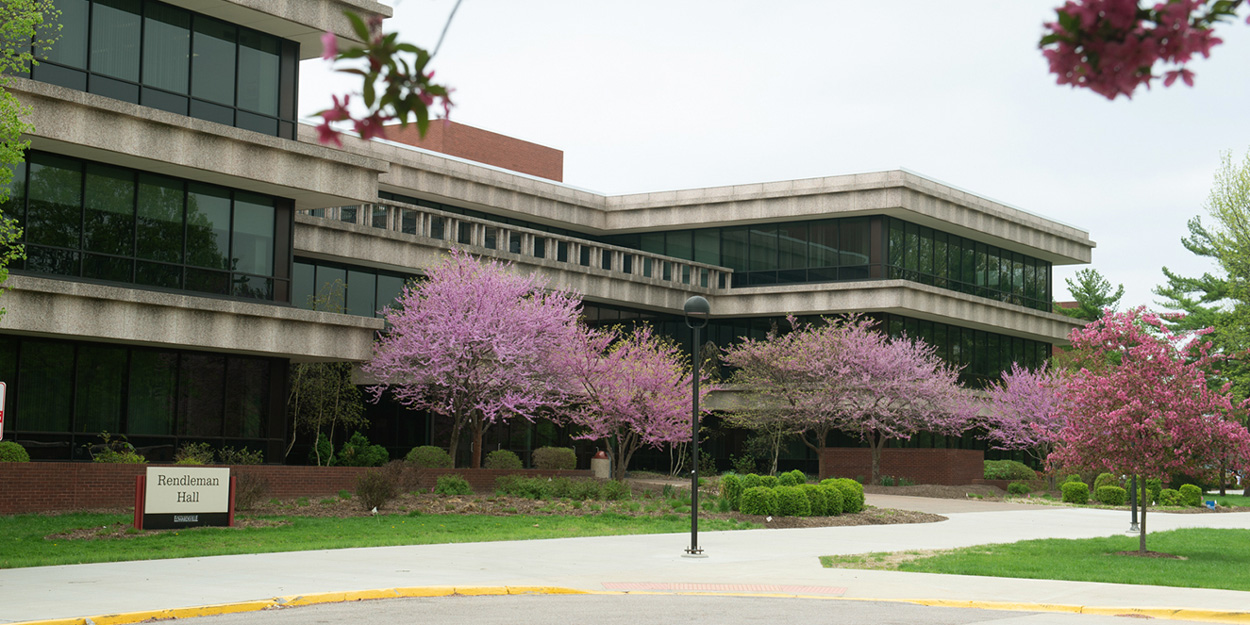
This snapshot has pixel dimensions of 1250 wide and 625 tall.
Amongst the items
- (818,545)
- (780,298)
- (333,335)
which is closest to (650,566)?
(818,545)

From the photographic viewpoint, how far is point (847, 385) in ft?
141

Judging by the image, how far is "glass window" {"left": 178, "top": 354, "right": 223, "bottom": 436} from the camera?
30.6 metres

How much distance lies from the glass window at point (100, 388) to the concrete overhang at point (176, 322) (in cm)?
58

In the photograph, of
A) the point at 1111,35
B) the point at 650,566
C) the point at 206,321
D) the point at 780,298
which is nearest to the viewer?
the point at 1111,35

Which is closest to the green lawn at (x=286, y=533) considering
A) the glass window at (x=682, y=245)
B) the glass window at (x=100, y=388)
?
the glass window at (x=100, y=388)

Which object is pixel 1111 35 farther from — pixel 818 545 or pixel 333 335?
pixel 333 335

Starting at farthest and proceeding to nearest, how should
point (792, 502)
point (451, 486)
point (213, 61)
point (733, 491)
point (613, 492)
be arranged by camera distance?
point (213, 61) → point (613, 492) → point (451, 486) → point (733, 491) → point (792, 502)

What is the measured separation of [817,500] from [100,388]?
1665 centimetres

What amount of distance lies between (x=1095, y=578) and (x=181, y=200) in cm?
2272

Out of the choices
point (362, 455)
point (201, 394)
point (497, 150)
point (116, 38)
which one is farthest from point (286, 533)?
point (497, 150)

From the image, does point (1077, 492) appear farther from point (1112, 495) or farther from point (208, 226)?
point (208, 226)

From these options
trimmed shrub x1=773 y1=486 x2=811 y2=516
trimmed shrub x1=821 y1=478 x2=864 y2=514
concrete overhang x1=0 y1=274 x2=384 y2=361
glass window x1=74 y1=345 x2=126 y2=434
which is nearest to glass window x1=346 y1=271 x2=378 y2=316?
concrete overhang x1=0 y1=274 x2=384 y2=361

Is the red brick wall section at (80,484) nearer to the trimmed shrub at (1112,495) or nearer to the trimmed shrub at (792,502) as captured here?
the trimmed shrub at (792,502)

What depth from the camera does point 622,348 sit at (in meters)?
35.8
